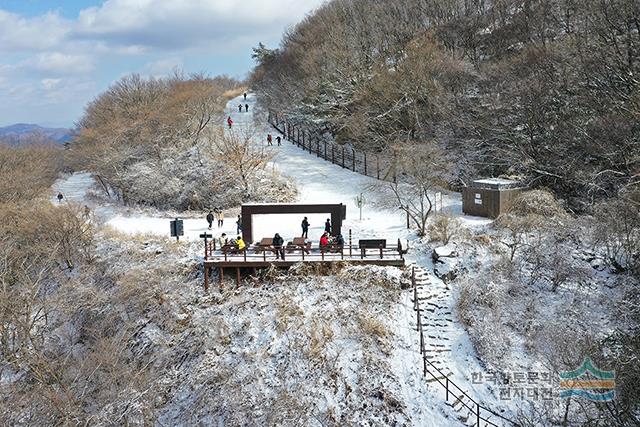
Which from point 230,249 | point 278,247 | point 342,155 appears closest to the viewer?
point 278,247

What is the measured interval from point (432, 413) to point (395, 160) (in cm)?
1675

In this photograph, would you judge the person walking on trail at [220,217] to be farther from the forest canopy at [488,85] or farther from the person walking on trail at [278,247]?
the forest canopy at [488,85]

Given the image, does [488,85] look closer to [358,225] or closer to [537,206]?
[537,206]

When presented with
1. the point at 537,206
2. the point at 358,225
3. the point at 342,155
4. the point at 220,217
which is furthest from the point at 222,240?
the point at 342,155

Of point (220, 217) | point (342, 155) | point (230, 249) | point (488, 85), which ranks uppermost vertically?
point (488, 85)

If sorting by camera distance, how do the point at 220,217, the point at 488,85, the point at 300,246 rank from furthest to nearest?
the point at 488,85, the point at 220,217, the point at 300,246

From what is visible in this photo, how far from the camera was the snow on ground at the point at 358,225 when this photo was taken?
15.0m

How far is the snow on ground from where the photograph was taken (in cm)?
1502

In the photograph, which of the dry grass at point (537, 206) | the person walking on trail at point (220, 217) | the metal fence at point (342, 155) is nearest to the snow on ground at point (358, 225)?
the person walking on trail at point (220, 217)

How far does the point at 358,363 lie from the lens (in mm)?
16047

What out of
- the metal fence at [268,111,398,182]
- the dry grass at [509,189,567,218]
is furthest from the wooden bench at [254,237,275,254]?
the dry grass at [509,189,567,218]

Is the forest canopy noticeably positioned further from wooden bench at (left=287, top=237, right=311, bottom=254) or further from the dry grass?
wooden bench at (left=287, top=237, right=311, bottom=254)

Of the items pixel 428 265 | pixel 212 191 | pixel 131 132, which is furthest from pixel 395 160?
pixel 131 132

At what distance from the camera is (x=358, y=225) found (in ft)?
83.7
